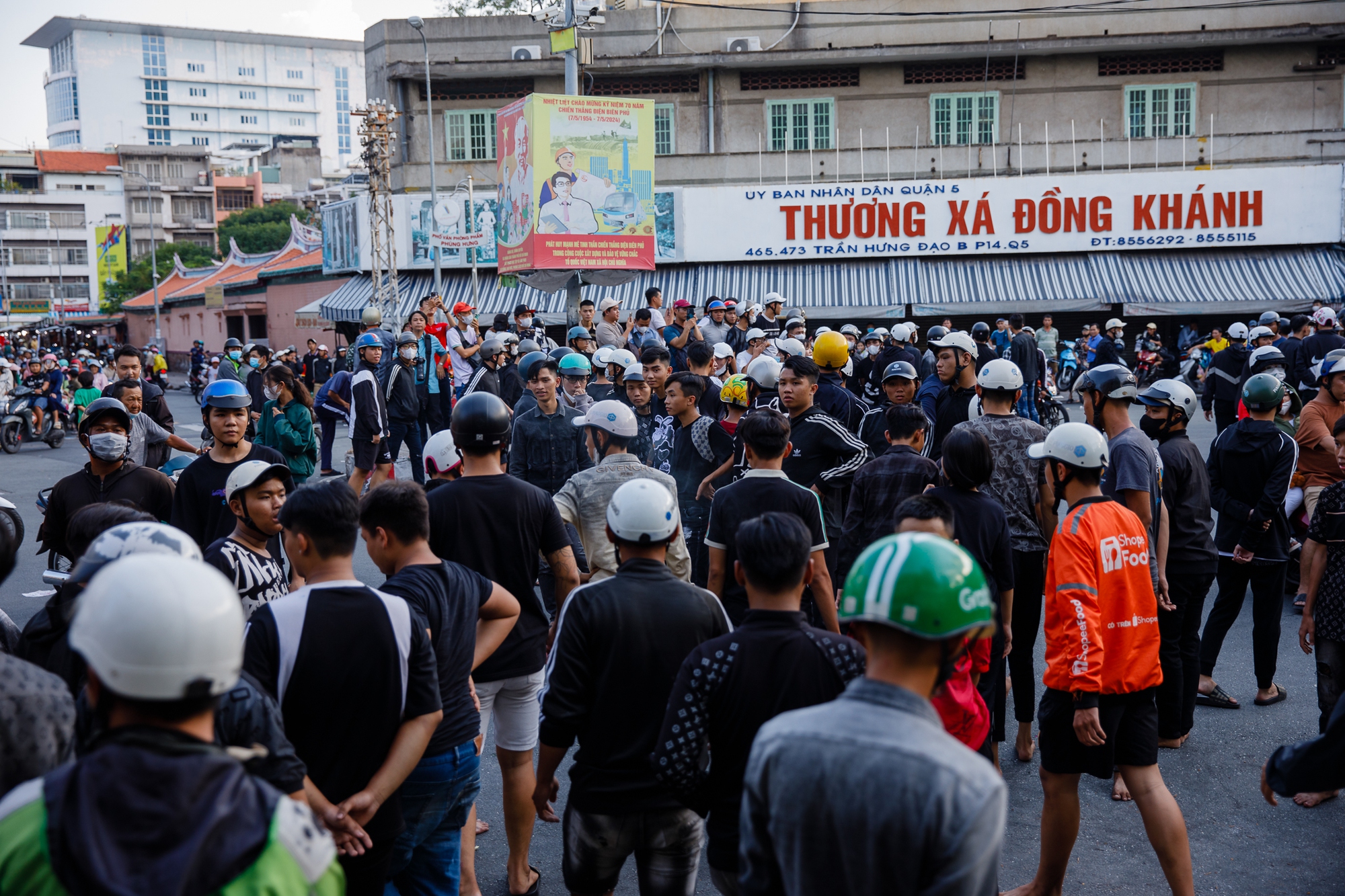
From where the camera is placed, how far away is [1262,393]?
20.0 feet

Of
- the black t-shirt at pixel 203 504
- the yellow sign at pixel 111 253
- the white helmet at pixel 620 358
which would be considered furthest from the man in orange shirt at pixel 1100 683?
the yellow sign at pixel 111 253

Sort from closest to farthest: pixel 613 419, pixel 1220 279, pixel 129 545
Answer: pixel 129 545, pixel 613 419, pixel 1220 279

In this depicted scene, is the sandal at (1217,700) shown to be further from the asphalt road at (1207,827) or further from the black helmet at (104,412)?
the black helmet at (104,412)

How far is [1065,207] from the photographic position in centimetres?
2686

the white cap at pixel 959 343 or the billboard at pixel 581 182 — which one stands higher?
the billboard at pixel 581 182

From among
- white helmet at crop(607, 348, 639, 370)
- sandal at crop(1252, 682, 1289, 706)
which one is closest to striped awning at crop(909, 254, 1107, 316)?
white helmet at crop(607, 348, 639, 370)

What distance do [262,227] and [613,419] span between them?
68150 millimetres

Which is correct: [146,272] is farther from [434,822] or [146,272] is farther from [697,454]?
[434,822]

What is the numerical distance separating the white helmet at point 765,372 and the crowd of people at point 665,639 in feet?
0.08

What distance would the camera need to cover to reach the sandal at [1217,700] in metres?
5.92

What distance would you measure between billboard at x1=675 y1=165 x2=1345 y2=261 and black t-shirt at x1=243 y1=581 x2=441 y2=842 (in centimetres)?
2556

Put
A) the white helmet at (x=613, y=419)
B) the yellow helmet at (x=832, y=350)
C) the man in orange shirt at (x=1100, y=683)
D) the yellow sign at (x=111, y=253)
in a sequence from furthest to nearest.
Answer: the yellow sign at (x=111, y=253)
the yellow helmet at (x=832, y=350)
the white helmet at (x=613, y=419)
the man in orange shirt at (x=1100, y=683)

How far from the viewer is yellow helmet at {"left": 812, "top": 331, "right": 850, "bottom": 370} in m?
7.37

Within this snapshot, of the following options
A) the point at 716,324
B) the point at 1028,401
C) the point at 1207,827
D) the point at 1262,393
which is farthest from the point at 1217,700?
the point at 1028,401
